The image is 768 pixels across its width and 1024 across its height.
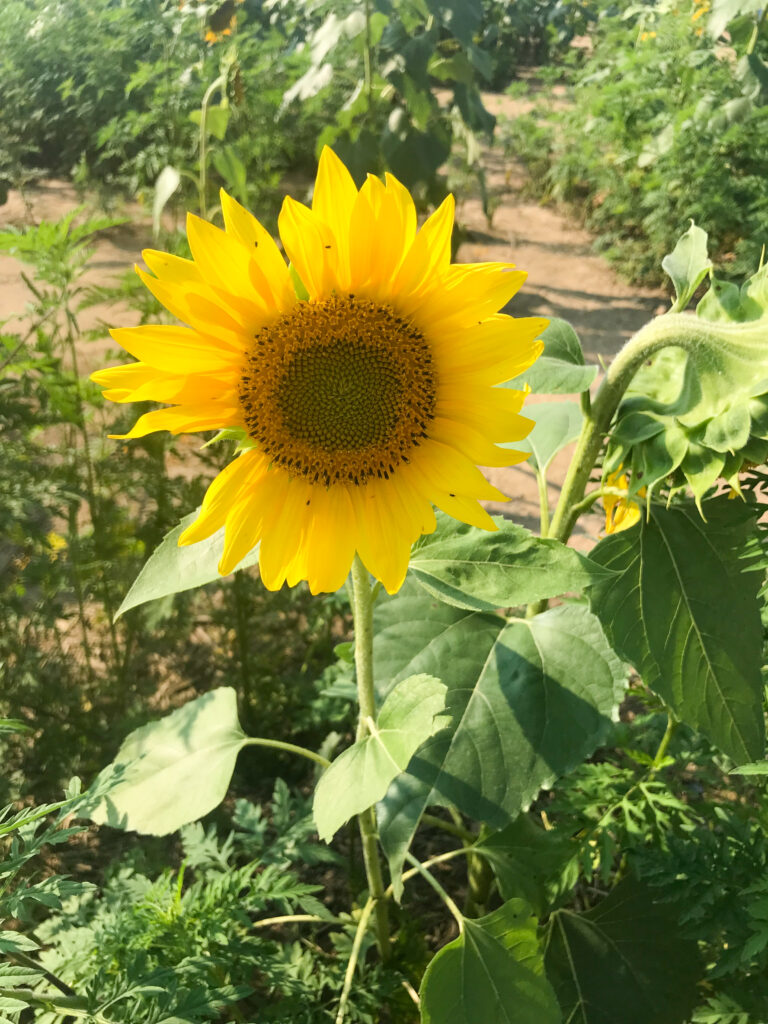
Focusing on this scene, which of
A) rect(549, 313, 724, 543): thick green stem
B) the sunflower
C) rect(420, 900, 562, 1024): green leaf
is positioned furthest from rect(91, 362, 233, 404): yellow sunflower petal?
rect(420, 900, 562, 1024): green leaf

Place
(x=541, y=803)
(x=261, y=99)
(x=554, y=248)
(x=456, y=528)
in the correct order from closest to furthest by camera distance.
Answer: (x=456, y=528)
(x=541, y=803)
(x=261, y=99)
(x=554, y=248)

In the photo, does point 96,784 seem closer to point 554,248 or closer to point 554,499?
point 554,499

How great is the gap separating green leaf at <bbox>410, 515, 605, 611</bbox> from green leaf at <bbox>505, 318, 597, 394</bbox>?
0.17 meters

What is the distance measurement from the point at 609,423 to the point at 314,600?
3.39 feet

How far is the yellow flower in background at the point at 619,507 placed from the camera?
96cm

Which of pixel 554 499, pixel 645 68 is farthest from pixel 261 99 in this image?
pixel 554 499

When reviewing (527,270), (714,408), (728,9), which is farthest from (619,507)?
(527,270)

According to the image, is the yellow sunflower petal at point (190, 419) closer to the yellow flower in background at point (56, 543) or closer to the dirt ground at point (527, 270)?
the yellow flower in background at point (56, 543)

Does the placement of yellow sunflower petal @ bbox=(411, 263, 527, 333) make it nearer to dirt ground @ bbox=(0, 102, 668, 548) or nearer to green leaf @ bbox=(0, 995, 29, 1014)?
green leaf @ bbox=(0, 995, 29, 1014)

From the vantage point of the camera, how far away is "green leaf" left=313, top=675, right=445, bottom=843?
0.69 m

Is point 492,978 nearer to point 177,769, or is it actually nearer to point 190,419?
point 177,769

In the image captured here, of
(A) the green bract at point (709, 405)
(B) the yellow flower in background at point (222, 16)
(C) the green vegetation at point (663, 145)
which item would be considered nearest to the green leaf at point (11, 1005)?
(A) the green bract at point (709, 405)

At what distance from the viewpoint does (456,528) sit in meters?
0.86

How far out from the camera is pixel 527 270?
3.72 m
